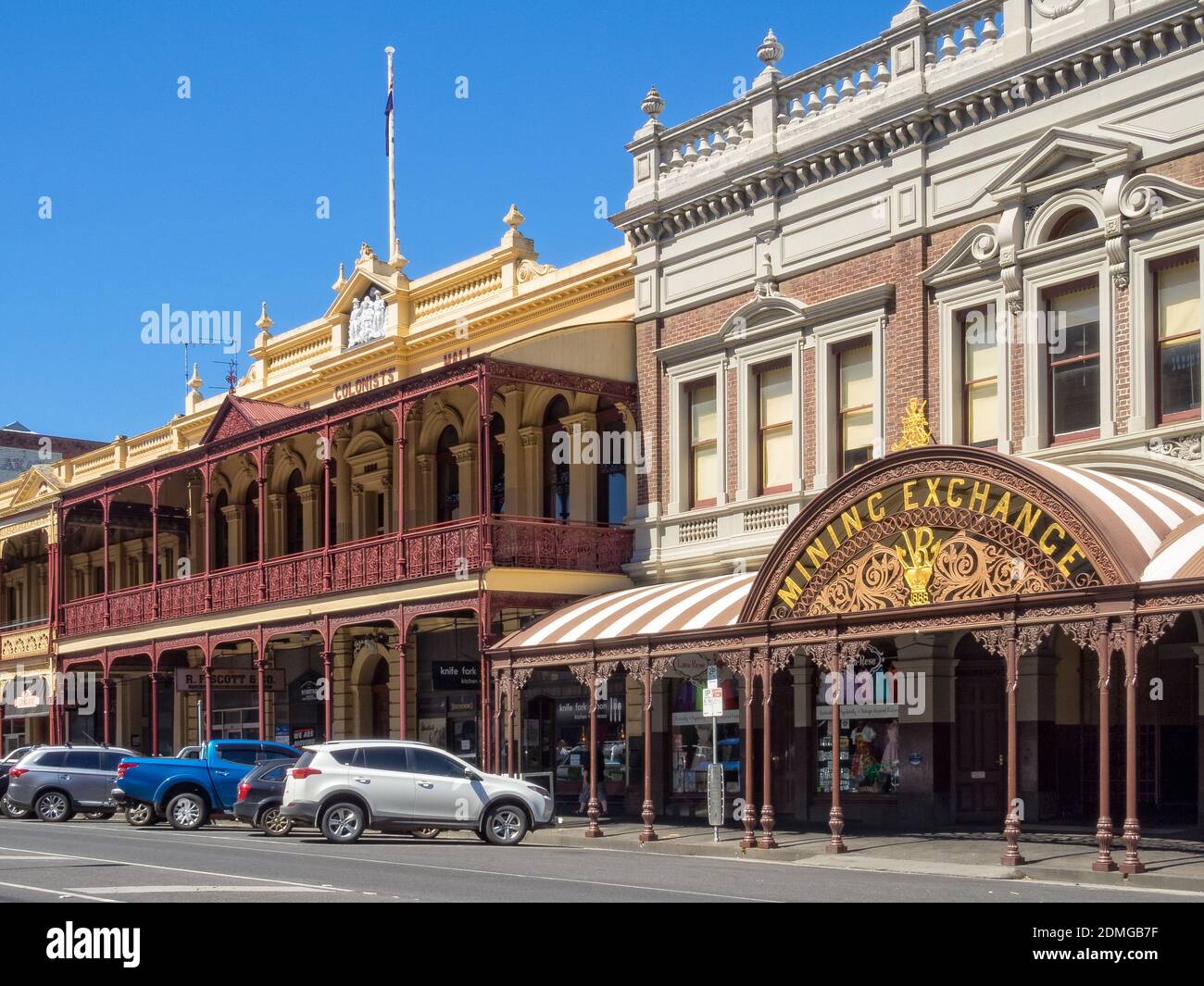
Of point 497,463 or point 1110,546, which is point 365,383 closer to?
point 497,463

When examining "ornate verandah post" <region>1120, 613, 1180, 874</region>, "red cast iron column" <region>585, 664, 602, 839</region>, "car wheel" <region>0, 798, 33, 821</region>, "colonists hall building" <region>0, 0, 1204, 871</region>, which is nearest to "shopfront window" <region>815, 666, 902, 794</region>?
"colonists hall building" <region>0, 0, 1204, 871</region>

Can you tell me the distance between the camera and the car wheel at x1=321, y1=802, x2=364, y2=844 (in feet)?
74.0

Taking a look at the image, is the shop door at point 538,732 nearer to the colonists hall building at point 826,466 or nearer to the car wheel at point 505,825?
the colonists hall building at point 826,466

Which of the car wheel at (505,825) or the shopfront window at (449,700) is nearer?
the car wheel at (505,825)

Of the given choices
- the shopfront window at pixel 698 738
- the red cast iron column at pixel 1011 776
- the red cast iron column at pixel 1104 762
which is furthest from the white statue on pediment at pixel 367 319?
the red cast iron column at pixel 1104 762

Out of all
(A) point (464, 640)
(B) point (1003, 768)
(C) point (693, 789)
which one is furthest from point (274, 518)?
(B) point (1003, 768)

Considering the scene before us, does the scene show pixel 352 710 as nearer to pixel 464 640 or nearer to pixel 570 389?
pixel 464 640

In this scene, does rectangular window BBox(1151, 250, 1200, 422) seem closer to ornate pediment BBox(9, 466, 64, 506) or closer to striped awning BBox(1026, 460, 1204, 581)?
striped awning BBox(1026, 460, 1204, 581)

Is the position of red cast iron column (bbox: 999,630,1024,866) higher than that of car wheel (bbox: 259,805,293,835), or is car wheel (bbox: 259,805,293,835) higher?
red cast iron column (bbox: 999,630,1024,866)

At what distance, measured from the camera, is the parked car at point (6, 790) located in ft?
103

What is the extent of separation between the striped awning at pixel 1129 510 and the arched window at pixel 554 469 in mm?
12408

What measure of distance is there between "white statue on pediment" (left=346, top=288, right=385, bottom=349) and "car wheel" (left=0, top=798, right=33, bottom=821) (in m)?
11.5

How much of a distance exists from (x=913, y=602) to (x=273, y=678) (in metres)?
21.8

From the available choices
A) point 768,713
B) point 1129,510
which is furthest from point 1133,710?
point 768,713
